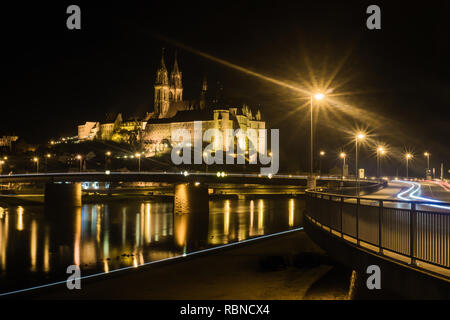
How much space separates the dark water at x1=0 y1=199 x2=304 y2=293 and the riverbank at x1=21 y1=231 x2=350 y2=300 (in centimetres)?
724

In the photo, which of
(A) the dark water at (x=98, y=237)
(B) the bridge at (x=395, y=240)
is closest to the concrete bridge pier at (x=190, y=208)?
(A) the dark water at (x=98, y=237)

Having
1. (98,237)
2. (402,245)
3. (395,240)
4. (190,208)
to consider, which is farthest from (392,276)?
(190,208)

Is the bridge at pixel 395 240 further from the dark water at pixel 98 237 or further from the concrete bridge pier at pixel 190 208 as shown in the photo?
the concrete bridge pier at pixel 190 208

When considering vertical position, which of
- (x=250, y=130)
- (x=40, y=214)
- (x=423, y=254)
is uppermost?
(x=250, y=130)

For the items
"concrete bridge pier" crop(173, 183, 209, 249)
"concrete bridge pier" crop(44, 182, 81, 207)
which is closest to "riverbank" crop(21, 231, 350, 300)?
"concrete bridge pier" crop(173, 183, 209, 249)

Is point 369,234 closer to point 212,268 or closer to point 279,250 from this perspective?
point 212,268

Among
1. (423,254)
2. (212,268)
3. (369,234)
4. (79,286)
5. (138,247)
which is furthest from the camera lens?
(138,247)

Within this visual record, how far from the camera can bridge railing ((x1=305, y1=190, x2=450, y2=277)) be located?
9828 millimetres

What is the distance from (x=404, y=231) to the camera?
1116cm

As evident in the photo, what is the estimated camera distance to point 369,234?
13.3 meters

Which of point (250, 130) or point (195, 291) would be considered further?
point (250, 130)

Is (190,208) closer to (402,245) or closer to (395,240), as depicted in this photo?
(395,240)
